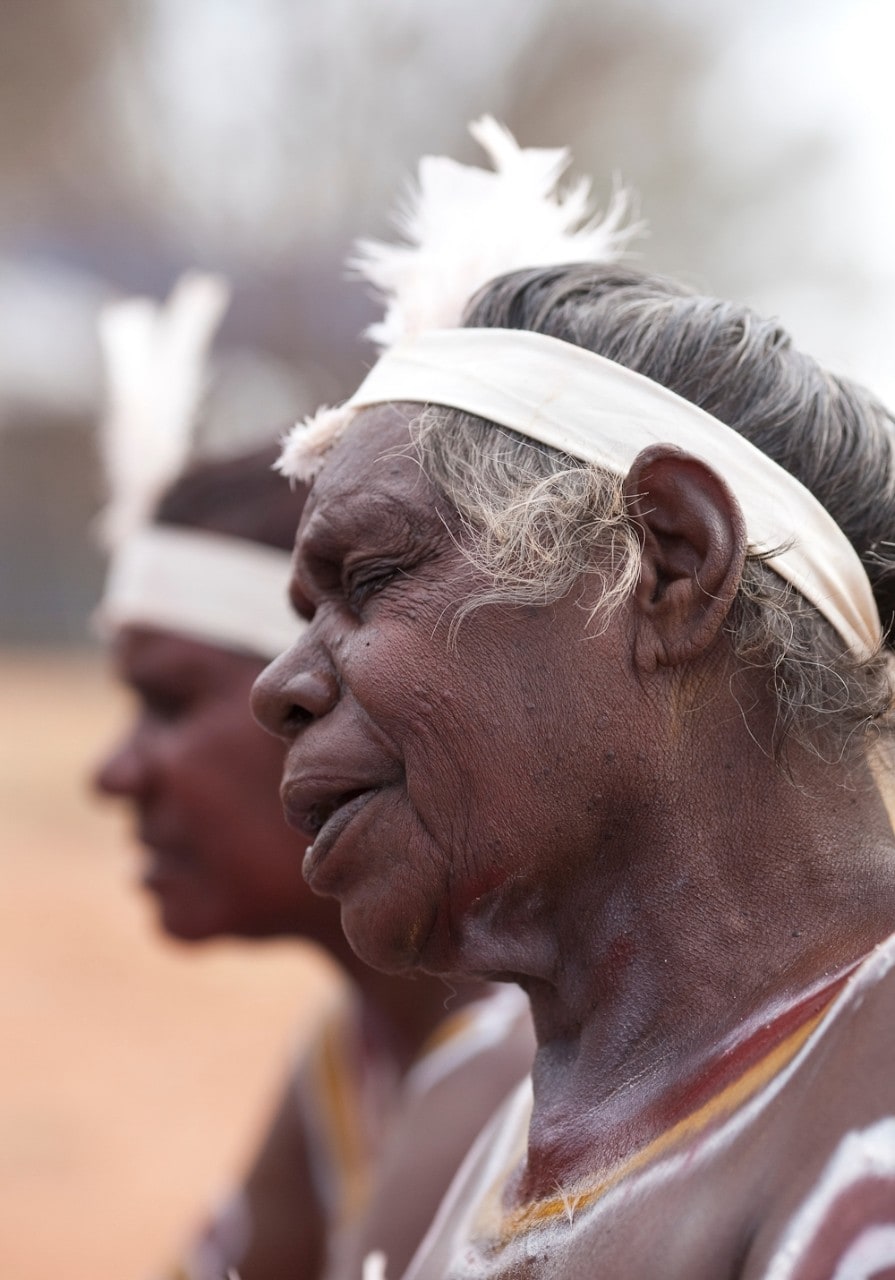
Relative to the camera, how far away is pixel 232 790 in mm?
3379

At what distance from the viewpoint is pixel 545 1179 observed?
5.49 feet

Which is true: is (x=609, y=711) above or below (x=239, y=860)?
above

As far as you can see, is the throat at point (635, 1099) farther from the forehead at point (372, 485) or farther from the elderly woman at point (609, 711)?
the forehead at point (372, 485)

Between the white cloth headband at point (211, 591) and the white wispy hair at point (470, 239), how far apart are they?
141 centimetres

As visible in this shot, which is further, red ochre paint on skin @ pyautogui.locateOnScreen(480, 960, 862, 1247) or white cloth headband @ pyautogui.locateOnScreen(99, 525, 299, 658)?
white cloth headband @ pyautogui.locateOnScreen(99, 525, 299, 658)

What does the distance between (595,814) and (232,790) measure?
187 cm

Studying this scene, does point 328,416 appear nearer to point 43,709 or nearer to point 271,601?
point 271,601

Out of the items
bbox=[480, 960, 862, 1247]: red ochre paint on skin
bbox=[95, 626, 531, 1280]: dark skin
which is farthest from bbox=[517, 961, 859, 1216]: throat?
bbox=[95, 626, 531, 1280]: dark skin

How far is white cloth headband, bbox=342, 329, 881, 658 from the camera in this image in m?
1.66

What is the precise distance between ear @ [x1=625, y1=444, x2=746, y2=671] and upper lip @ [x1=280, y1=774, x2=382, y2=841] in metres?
0.36

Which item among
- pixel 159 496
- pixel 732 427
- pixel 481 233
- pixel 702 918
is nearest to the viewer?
pixel 702 918

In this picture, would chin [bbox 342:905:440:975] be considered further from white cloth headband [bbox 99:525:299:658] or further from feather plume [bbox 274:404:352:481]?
white cloth headband [bbox 99:525:299:658]

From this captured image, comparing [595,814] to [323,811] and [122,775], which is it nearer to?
[323,811]

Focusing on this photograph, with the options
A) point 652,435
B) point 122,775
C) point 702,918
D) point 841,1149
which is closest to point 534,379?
point 652,435
